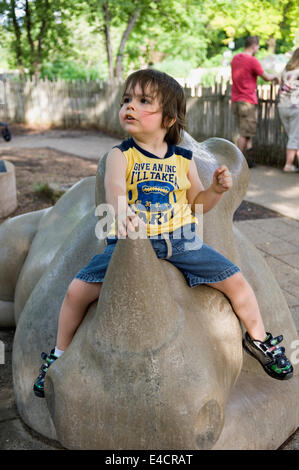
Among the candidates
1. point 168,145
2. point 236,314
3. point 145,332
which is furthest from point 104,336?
point 168,145

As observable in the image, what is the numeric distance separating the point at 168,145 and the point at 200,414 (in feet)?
3.83

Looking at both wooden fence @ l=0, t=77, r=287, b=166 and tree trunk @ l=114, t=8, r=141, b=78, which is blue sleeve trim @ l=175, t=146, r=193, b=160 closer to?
wooden fence @ l=0, t=77, r=287, b=166

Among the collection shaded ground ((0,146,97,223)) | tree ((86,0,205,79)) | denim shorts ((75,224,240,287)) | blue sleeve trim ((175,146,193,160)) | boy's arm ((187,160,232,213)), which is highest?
tree ((86,0,205,79))

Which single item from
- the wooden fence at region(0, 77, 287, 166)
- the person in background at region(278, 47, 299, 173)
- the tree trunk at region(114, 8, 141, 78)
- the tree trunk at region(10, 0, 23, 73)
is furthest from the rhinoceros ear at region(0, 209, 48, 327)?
the tree trunk at region(10, 0, 23, 73)

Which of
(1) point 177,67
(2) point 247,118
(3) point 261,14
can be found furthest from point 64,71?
(2) point 247,118

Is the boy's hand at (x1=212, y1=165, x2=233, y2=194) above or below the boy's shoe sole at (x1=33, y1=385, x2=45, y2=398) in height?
above

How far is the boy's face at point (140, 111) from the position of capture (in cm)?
220

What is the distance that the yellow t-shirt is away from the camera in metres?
2.21

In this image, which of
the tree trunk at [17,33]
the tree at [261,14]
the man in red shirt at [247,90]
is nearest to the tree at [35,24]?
the tree trunk at [17,33]

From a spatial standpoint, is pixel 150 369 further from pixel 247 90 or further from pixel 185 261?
pixel 247 90

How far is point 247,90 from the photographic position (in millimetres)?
10070

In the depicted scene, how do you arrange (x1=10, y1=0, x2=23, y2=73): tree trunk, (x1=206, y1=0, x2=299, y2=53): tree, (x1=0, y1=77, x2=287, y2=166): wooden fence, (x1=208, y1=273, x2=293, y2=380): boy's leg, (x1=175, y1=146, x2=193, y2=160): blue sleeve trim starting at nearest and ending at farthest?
(x1=208, y1=273, x2=293, y2=380): boy's leg → (x1=175, y1=146, x2=193, y2=160): blue sleeve trim → (x1=0, y1=77, x2=287, y2=166): wooden fence → (x1=10, y1=0, x2=23, y2=73): tree trunk → (x1=206, y1=0, x2=299, y2=53): tree

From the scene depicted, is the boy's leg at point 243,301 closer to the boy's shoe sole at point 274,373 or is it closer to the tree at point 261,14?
the boy's shoe sole at point 274,373

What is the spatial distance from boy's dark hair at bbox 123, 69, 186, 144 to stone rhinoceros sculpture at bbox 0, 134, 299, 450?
1.18ft
